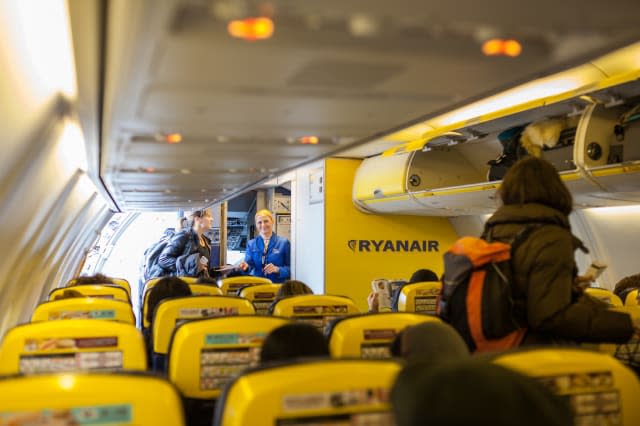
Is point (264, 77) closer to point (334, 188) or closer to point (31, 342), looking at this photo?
point (31, 342)

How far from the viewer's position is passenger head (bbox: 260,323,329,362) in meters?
2.34

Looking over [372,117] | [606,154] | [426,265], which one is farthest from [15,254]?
[426,265]

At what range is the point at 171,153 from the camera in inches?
180

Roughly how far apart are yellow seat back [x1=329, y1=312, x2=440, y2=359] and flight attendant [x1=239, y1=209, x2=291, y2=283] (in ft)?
23.6

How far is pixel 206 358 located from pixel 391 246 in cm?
714

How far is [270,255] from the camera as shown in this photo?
1022 cm

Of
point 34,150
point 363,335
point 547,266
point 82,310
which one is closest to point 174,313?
point 82,310

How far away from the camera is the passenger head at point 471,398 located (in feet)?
3.40

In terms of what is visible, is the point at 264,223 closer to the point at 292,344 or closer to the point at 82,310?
the point at 82,310

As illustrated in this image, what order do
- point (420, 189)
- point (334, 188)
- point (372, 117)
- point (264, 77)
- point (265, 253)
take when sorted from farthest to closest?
point (265, 253)
point (334, 188)
point (420, 189)
point (372, 117)
point (264, 77)

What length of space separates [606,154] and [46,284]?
7884 millimetres

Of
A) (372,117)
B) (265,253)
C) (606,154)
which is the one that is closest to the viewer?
(372,117)

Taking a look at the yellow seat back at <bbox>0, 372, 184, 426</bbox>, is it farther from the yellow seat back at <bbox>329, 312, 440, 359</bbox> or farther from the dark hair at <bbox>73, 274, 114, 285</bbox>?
the dark hair at <bbox>73, 274, 114, 285</bbox>

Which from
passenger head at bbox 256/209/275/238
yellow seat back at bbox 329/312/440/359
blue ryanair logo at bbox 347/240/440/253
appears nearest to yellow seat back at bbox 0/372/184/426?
yellow seat back at bbox 329/312/440/359
